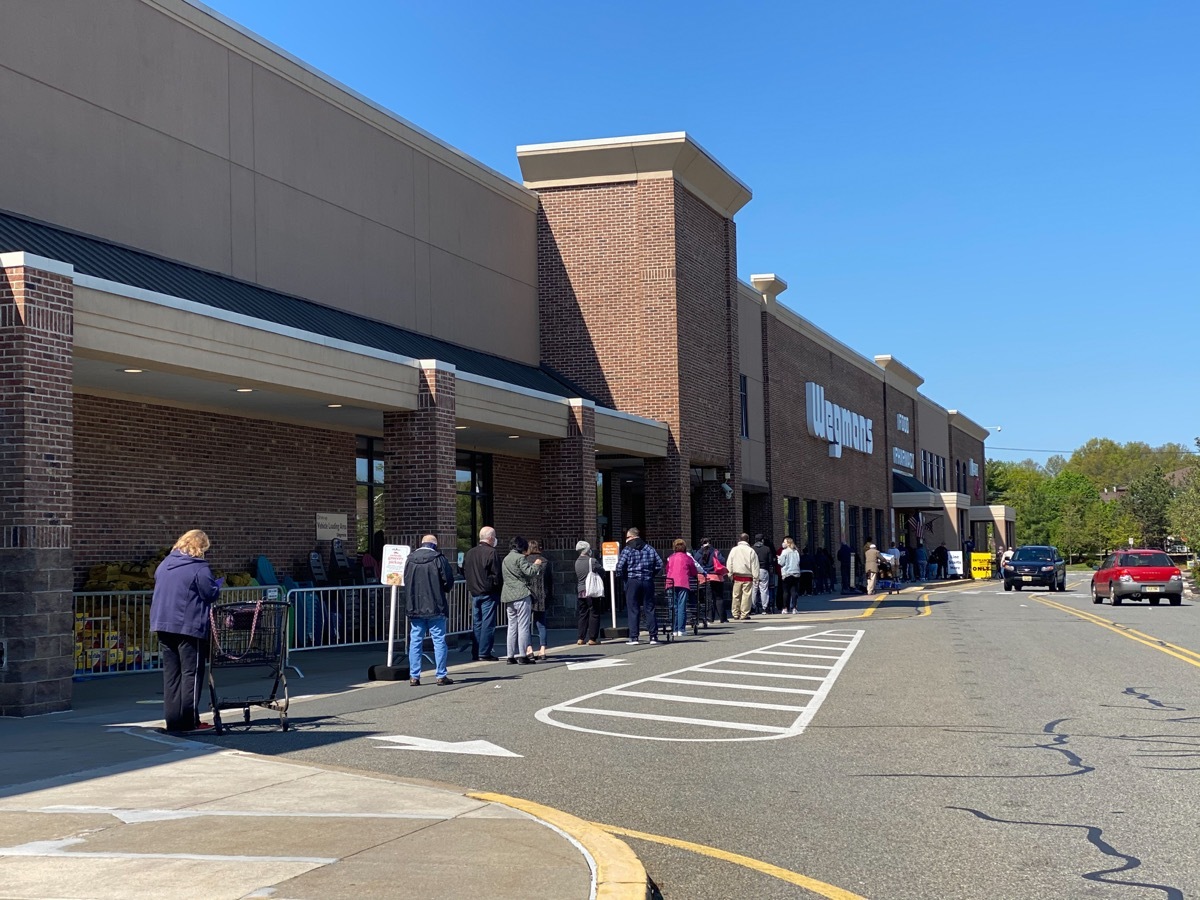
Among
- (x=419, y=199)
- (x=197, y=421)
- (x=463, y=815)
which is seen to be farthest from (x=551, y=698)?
(x=419, y=199)

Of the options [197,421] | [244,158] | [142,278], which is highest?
[244,158]

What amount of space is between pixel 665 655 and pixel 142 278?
9577 mm

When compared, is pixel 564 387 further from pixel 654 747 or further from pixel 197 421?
pixel 654 747

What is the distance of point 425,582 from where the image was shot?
53.2 feet

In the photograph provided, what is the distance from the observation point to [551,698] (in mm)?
14836

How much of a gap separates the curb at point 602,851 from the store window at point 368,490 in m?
18.0

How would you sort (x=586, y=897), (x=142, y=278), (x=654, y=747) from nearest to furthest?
(x=586, y=897), (x=654, y=747), (x=142, y=278)

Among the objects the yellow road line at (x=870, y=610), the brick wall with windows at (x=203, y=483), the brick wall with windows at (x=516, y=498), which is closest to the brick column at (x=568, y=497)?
the brick wall with windows at (x=516, y=498)

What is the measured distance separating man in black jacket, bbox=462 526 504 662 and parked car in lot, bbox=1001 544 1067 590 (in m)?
32.7

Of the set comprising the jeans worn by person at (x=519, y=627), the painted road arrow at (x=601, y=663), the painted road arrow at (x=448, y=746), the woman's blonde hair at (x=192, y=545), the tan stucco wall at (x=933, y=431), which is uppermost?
the tan stucco wall at (x=933, y=431)

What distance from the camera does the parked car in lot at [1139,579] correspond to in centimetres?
3656

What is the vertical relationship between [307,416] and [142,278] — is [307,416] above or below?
below

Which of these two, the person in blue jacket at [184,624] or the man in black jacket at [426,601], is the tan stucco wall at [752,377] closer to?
the man in black jacket at [426,601]

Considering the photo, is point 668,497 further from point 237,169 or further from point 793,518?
point 793,518
